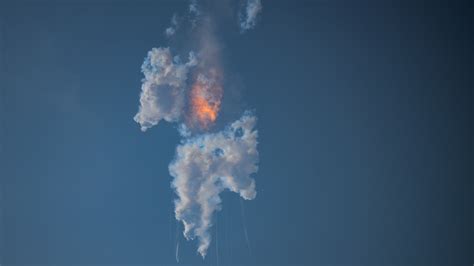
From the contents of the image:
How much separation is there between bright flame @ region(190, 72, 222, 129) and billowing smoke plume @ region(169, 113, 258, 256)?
1205 mm

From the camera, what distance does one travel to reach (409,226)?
34.4 m

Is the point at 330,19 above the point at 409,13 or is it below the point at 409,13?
below

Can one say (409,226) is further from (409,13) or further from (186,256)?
(186,256)

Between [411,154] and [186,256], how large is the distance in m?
27.9

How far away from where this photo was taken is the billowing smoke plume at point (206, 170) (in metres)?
21.2

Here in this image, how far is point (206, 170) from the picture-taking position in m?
21.5

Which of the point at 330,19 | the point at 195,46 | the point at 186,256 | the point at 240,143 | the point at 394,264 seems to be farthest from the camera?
the point at 394,264

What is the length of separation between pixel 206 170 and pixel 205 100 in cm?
526

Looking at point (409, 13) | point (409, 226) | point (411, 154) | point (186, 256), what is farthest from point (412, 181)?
point (186, 256)

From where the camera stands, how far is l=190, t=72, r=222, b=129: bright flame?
2000 cm

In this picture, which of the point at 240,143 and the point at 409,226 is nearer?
the point at 240,143

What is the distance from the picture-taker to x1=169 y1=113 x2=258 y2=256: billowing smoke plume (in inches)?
834

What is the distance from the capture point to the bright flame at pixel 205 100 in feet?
65.6

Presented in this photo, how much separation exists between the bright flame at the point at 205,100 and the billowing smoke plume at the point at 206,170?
1205 millimetres
